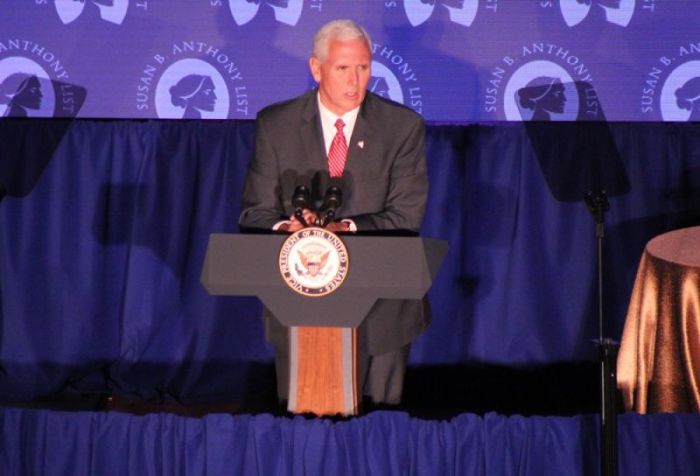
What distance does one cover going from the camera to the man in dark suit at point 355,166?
10.3ft

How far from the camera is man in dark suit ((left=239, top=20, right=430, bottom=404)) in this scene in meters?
3.13

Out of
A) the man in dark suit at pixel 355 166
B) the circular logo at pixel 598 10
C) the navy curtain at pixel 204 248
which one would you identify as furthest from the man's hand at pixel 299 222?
the circular logo at pixel 598 10

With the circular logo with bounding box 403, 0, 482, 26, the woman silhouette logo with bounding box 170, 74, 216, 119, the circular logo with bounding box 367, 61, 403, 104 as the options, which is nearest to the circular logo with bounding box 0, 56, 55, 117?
the woman silhouette logo with bounding box 170, 74, 216, 119

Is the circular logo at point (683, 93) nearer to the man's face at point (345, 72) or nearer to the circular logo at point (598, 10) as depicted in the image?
the circular logo at point (598, 10)

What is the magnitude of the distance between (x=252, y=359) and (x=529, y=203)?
1562 mm

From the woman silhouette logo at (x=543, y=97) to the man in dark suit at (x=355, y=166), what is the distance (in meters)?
1.58

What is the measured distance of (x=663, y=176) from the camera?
473 cm

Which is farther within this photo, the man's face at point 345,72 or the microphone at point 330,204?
the man's face at point 345,72

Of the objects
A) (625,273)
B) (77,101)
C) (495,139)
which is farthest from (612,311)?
(77,101)

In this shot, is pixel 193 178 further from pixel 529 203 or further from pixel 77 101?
pixel 529 203

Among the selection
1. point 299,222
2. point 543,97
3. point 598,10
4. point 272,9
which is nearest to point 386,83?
point 272,9

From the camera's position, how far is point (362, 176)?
323 cm

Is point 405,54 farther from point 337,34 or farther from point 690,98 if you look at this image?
point 337,34

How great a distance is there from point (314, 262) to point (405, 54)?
245 cm
